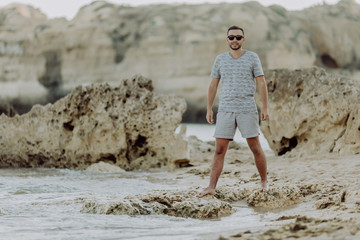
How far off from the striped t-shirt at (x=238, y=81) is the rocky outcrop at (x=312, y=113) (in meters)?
3.00

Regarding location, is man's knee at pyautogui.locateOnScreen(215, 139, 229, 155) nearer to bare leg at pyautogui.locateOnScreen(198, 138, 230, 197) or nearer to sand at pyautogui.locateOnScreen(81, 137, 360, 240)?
bare leg at pyautogui.locateOnScreen(198, 138, 230, 197)

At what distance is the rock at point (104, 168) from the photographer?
7.71 meters

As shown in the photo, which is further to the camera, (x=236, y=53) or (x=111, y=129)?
(x=111, y=129)

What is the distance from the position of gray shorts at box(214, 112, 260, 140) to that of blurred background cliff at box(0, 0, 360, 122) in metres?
28.9


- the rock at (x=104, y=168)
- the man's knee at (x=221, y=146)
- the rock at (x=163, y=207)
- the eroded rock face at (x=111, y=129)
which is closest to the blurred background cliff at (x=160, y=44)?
the eroded rock face at (x=111, y=129)

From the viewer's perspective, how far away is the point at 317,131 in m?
7.67

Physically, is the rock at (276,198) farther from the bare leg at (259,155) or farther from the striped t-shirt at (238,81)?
the striped t-shirt at (238,81)

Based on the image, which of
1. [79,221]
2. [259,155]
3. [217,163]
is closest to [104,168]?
[217,163]

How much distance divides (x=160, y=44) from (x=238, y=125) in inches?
1243

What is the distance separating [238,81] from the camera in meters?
4.44

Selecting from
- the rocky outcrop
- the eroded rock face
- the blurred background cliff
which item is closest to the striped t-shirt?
the rocky outcrop

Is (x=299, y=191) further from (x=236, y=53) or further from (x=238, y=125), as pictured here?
(x=236, y=53)

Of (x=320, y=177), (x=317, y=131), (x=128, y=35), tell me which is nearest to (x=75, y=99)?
(x=317, y=131)

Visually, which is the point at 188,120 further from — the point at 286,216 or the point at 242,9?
the point at 286,216
